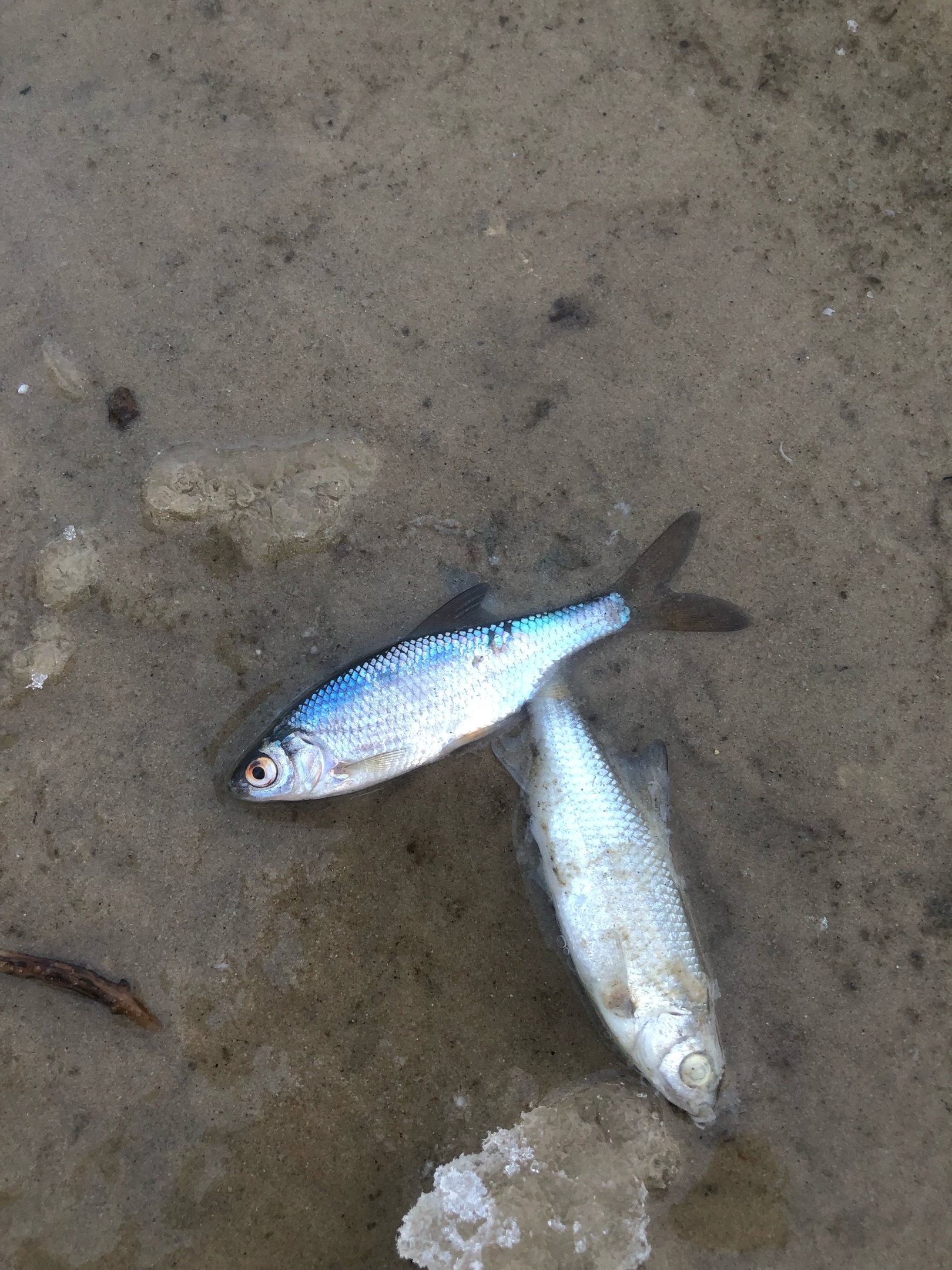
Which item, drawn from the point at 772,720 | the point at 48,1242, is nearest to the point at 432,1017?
the point at 48,1242

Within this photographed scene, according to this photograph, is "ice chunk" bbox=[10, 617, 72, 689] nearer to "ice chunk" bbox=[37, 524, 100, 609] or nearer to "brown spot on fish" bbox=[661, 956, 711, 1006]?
"ice chunk" bbox=[37, 524, 100, 609]

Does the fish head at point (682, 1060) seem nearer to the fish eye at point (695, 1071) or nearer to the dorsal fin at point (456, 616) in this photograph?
Result: the fish eye at point (695, 1071)

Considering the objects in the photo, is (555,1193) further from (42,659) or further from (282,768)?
(42,659)

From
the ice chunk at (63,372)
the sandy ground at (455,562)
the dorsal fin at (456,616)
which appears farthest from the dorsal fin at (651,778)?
the ice chunk at (63,372)

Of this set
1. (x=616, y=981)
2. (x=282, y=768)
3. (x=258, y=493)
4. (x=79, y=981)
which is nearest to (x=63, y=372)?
(x=258, y=493)

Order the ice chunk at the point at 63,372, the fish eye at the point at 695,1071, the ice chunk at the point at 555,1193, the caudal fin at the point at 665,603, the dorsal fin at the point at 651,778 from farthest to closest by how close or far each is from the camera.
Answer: the ice chunk at the point at 63,372 < the caudal fin at the point at 665,603 < the dorsal fin at the point at 651,778 < the fish eye at the point at 695,1071 < the ice chunk at the point at 555,1193

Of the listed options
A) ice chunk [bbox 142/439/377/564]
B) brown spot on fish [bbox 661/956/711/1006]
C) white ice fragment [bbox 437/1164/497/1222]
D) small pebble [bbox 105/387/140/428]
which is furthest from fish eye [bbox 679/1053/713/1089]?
small pebble [bbox 105/387/140/428]
